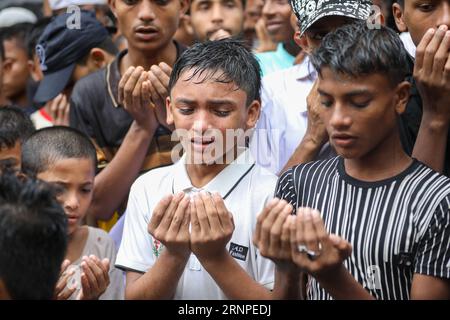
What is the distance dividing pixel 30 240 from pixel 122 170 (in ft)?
5.65

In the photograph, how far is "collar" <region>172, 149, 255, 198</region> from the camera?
12.9ft

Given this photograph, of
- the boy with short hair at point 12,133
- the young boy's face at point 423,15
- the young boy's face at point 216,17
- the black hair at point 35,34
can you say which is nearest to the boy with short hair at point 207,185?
the young boy's face at point 423,15

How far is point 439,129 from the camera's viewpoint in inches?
150

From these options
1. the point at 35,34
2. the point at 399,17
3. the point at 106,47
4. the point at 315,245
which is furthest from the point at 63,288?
the point at 35,34

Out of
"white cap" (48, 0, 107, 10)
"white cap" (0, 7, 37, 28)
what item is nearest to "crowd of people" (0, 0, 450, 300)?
"white cap" (48, 0, 107, 10)

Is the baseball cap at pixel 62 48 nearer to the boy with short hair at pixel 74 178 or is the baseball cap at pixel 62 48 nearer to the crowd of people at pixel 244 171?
the crowd of people at pixel 244 171

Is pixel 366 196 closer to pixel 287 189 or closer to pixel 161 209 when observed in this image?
pixel 287 189

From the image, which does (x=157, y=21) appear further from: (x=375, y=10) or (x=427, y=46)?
(x=427, y=46)

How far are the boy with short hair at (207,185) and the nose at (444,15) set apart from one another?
74cm

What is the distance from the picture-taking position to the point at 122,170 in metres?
4.69

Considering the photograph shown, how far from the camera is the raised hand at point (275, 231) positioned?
321 centimetres

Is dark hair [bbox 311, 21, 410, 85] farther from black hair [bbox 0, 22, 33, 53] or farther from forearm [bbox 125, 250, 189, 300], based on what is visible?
black hair [bbox 0, 22, 33, 53]
